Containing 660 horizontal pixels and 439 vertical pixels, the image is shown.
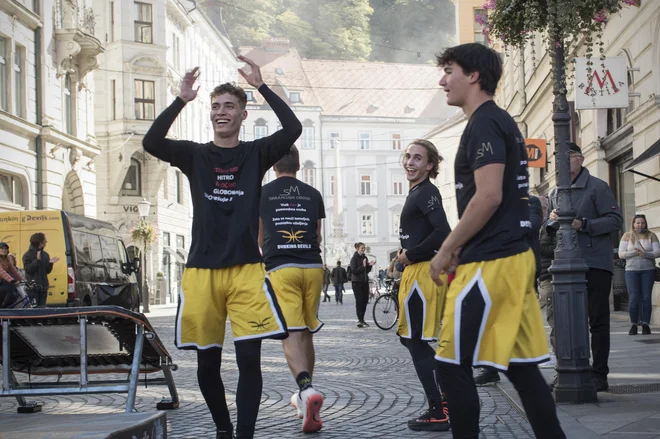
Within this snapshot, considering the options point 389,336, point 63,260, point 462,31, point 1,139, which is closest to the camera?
point 389,336

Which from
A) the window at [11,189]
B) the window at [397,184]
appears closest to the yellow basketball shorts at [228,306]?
the window at [11,189]

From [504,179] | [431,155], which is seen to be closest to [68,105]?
[431,155]

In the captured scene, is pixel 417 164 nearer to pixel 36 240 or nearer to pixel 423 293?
pixel 423 293

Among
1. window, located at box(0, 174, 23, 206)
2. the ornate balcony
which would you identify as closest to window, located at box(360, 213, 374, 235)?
the ornate balcony

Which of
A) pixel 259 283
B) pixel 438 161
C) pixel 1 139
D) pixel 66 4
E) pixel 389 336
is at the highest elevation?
pixel 66 4

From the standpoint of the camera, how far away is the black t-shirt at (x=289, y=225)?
7000 millimetres

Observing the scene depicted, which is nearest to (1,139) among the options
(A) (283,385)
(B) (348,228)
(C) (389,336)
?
(C) (389,336)

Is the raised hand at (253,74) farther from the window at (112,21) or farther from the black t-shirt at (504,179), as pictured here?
the window at (112,21)

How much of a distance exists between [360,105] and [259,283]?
83364 mm

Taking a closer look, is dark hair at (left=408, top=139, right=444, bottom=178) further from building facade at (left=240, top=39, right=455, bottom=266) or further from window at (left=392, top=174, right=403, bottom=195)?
window at (left=392, top=174, right=403, bottom=195)

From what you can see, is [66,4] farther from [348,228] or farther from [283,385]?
[348,228]

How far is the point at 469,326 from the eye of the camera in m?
4.07

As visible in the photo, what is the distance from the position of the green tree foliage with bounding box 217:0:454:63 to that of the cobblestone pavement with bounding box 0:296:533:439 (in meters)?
85.7

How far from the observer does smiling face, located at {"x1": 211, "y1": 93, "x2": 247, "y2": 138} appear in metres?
5.33
